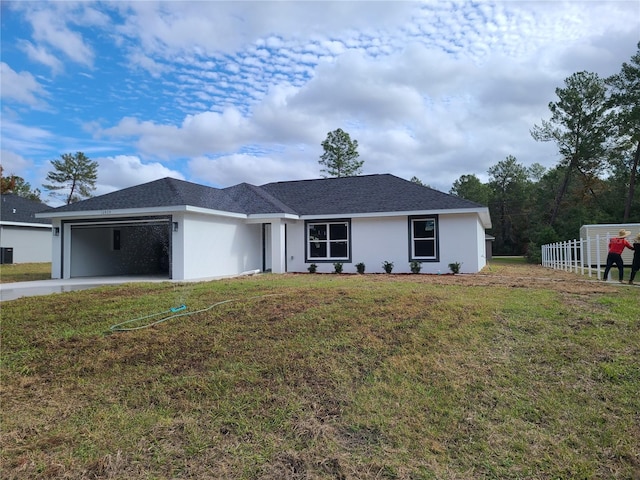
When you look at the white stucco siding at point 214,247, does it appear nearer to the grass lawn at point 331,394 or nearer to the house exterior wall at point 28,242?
the grass lawn at point 331,394

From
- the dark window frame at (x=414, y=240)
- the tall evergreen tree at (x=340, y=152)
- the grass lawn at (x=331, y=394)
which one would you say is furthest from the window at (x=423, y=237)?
the tall evergreen tree at (x=340, y=152)

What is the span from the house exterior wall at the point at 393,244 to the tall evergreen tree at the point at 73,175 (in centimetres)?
4201

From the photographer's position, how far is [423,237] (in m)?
16.3

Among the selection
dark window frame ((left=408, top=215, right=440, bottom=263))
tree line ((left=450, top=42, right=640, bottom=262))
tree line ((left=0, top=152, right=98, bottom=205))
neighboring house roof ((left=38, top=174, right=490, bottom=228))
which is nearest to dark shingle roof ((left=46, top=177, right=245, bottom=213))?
neighboring house roof ((left=38, top=174, right=490, bottom=228))

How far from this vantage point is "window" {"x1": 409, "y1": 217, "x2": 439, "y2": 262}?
16.1 meters

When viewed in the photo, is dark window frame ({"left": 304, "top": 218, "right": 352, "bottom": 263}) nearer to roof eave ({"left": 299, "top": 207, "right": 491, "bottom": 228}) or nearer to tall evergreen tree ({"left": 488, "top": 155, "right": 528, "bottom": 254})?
roof eave ({"left": 299, "top": 207, "right": 491, "bottom": 228})

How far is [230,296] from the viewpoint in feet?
27.2

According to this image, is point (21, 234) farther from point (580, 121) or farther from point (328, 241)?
point (580, 121)

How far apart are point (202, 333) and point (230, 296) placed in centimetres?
246

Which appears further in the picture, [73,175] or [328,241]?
[73,175]

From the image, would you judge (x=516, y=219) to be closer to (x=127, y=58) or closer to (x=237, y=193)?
Answer: (x=237, y=193)

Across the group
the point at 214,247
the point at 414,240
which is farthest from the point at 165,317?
the point at 414,240

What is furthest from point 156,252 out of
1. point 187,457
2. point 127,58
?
point 187,457

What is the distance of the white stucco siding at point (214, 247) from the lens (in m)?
13.8
